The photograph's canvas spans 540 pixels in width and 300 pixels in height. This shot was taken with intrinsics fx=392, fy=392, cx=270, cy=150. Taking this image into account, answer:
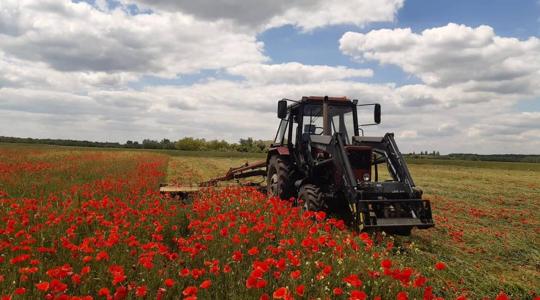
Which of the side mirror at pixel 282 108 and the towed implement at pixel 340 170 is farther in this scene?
the side mirror at pixel 282 108

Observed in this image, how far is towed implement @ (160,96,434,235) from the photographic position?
6.12m

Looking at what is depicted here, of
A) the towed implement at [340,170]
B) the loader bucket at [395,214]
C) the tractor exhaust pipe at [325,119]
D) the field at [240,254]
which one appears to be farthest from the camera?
the tractor exhaust pipe at [325,119]

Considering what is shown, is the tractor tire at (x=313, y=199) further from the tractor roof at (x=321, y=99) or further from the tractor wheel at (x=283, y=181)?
the tractor roof at (x=321, y=99)

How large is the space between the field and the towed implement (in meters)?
0.45

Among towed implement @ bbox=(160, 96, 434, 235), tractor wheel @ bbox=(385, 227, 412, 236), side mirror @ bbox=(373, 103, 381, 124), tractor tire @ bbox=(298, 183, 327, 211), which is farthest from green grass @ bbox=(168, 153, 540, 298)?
side mirror @ bbox=(373, 103, 381, 124)

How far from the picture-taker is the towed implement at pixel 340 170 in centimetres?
612

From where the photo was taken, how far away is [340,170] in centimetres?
653

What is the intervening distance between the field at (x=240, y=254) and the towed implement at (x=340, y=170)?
17.7 inches

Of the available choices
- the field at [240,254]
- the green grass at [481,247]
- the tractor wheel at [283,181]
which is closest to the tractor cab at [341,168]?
the tractor wheel at [283,181]

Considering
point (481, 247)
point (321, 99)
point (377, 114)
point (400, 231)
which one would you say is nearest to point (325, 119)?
point (321, 99)

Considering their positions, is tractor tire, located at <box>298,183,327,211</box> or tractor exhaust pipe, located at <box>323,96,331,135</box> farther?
tractor exhaust pipe, located at <box>323,96,331,135</box>

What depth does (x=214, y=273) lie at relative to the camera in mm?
3350

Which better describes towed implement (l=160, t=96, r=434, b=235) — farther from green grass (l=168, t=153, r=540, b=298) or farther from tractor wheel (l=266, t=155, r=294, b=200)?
green grass (l=168, t=153, r=540, b=298)

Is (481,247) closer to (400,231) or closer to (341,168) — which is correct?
(400,231)
